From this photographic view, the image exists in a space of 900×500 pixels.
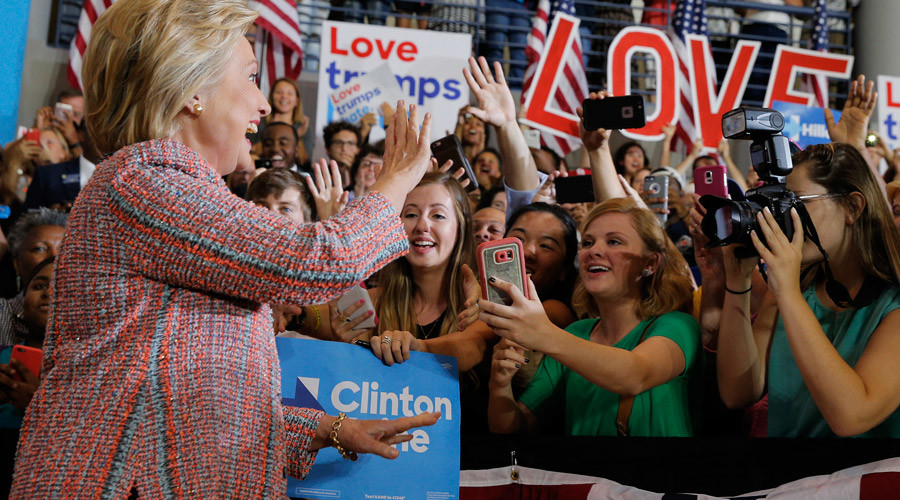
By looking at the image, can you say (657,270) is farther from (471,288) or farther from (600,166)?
(600,166)

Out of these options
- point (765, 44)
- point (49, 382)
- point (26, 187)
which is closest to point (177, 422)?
point (49, 382)

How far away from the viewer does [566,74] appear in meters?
6.57

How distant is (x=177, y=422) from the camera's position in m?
1.25

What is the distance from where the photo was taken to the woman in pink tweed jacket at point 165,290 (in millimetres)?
1235

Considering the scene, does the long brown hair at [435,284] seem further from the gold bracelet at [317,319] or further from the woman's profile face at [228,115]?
the woman's profile face at [228,115]

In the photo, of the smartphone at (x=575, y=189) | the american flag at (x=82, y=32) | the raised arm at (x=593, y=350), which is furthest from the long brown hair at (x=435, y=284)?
the american flag at (x=82, y=32)

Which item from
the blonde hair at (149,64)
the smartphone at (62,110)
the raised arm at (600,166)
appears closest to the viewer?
the blonde hair at (149,64)

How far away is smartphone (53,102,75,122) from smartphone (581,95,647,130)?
158 inches

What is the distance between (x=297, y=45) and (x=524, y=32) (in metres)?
2.12

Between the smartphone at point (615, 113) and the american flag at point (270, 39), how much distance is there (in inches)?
150

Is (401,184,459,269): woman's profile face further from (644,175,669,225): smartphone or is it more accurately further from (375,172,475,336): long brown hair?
(644,175,669,225): smartphone

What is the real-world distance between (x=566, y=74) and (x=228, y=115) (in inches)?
212

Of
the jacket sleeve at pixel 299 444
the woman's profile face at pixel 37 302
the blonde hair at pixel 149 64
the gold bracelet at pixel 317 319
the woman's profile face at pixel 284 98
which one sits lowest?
the woman's profile face at pixel 37 302

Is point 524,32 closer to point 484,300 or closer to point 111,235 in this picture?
point 484,300
